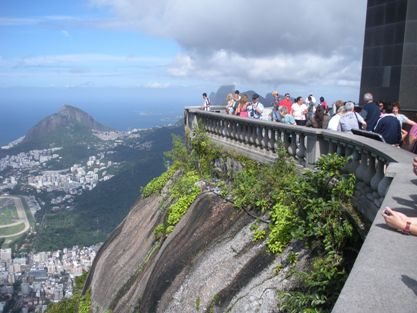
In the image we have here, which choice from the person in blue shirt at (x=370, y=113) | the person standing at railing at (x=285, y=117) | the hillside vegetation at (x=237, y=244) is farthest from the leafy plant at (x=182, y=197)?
the person in blue shirt at (x=370, y=113)

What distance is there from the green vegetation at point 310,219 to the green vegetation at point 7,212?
126774mm

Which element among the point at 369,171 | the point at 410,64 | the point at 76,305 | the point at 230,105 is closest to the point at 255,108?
the point at 230,105

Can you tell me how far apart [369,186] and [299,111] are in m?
8.01

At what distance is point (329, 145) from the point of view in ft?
26.5

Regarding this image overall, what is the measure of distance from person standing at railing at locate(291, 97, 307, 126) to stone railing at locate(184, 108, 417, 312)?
2425mm

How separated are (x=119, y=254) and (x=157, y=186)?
2.44 m

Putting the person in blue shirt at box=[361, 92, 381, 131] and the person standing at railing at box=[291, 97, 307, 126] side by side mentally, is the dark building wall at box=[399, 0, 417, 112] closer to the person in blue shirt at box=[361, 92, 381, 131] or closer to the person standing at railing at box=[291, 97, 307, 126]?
the person standing at railing at box=[291, 97, 307, 126]

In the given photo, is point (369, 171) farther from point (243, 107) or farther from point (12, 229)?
point (12, 229)

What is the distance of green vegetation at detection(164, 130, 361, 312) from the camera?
17.0 ft

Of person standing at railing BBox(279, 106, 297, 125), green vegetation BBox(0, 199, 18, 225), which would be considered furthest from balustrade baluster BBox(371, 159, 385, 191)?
green vegetation BBox(0, 199, 18, 225)

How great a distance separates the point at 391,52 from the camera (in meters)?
14.5

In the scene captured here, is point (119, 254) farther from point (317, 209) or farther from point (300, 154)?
point (317, 209)

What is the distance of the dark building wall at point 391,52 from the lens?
1390 centimetres

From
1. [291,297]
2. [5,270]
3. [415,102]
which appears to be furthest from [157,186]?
[5,270]
